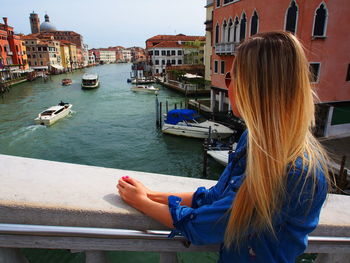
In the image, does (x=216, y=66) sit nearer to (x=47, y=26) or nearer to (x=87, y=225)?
(x=87, y=225)

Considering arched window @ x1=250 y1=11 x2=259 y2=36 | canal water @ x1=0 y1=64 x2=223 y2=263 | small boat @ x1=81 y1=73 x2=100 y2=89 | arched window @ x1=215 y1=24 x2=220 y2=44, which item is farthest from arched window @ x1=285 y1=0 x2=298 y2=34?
small boat @ x1=81 y1=73 x2=100 y2=89

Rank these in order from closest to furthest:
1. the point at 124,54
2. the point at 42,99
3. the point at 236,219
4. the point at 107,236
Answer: the point at 236,219, the point at 107,236, the point at 42,99, the point at 124,54

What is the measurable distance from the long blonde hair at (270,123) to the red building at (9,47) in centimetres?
4552

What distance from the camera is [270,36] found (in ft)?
2.32

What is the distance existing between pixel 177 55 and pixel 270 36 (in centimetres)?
4473

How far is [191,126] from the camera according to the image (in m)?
12.8

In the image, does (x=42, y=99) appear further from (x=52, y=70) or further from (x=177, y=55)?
(x=52, y=70)

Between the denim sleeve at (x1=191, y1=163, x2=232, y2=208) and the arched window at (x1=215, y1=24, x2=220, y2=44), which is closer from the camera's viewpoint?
the denim sleeve at (x1=191, y1=163, x2=232, y2=208)

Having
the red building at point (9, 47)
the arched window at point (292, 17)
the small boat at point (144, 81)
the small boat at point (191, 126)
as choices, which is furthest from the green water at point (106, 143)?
the red building at point (9, 47)

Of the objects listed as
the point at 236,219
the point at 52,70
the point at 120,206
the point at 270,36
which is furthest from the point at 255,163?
the point at 52,70

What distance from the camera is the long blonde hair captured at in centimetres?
65

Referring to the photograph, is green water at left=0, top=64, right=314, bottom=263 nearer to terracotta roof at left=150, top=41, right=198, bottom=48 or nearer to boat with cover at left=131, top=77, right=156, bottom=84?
boat with cover at left=131, top=77, right=156, bottom=84

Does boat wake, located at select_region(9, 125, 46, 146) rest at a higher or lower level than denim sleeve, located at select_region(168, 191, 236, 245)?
lower

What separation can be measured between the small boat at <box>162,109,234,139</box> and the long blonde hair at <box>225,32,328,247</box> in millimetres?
11552
